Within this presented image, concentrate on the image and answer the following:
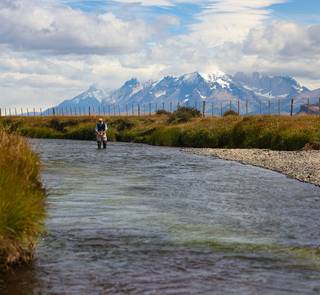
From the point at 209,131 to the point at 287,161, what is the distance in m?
27.2

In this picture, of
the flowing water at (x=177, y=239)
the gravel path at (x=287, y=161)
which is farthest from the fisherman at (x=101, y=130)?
the flowing water at (x=177, y=239)

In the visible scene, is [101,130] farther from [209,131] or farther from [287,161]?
[287,161]

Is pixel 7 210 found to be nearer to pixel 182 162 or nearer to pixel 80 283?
pixel 80 283

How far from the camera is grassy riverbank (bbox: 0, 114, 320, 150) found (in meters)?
56.2

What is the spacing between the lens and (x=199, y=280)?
12234mm

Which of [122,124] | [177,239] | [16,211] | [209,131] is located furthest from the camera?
[122,124]

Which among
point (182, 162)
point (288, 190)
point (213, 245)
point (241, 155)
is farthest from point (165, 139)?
point (213, 245)

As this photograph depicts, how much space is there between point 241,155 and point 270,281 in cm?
3806

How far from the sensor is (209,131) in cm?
6806

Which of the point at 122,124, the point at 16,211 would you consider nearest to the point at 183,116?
the point at 122,124

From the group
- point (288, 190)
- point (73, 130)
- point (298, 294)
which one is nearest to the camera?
point (298, 294)

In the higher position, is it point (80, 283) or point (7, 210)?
→ point (7, 210)

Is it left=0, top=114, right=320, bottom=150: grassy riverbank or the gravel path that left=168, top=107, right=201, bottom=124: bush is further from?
the gravel path

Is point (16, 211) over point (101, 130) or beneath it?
over
